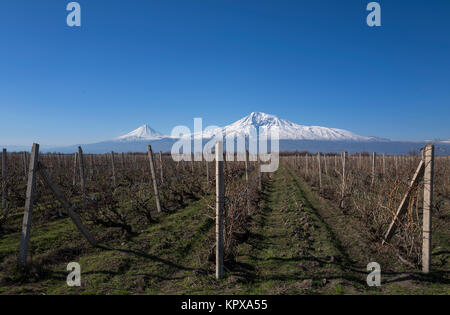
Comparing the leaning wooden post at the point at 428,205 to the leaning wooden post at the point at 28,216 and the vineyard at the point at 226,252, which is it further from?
the leaning wooden post at the point at 28,216

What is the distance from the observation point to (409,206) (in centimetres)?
421

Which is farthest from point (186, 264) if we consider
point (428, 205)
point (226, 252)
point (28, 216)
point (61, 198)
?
point (428, 205)

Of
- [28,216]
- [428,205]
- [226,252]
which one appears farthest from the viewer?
[226,252]

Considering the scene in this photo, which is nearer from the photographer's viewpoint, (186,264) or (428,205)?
(428,205)

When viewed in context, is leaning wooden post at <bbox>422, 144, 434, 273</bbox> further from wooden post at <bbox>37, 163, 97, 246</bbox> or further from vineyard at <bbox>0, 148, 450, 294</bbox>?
wooden post at <bbox>37, 163, 97, 246</bbox>

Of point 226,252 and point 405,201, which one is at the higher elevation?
point 405,201

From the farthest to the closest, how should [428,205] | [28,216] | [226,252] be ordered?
[226,252] < [28,216] < [428,205]

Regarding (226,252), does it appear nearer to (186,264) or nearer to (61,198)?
(186,264)

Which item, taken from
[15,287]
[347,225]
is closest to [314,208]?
[347,225]

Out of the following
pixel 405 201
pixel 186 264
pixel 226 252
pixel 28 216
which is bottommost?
pixel 186 264

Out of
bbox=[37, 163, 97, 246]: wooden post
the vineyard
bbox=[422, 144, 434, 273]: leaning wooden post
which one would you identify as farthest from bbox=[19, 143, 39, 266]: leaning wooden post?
bbox=[422, 144, 434, 273]: leaning wooden post

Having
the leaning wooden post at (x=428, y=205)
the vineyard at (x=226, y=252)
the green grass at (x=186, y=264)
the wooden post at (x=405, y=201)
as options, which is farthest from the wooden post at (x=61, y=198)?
the leaning wooden post at (x=428, y=205)

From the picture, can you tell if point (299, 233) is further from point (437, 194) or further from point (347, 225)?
point (437, 194)
